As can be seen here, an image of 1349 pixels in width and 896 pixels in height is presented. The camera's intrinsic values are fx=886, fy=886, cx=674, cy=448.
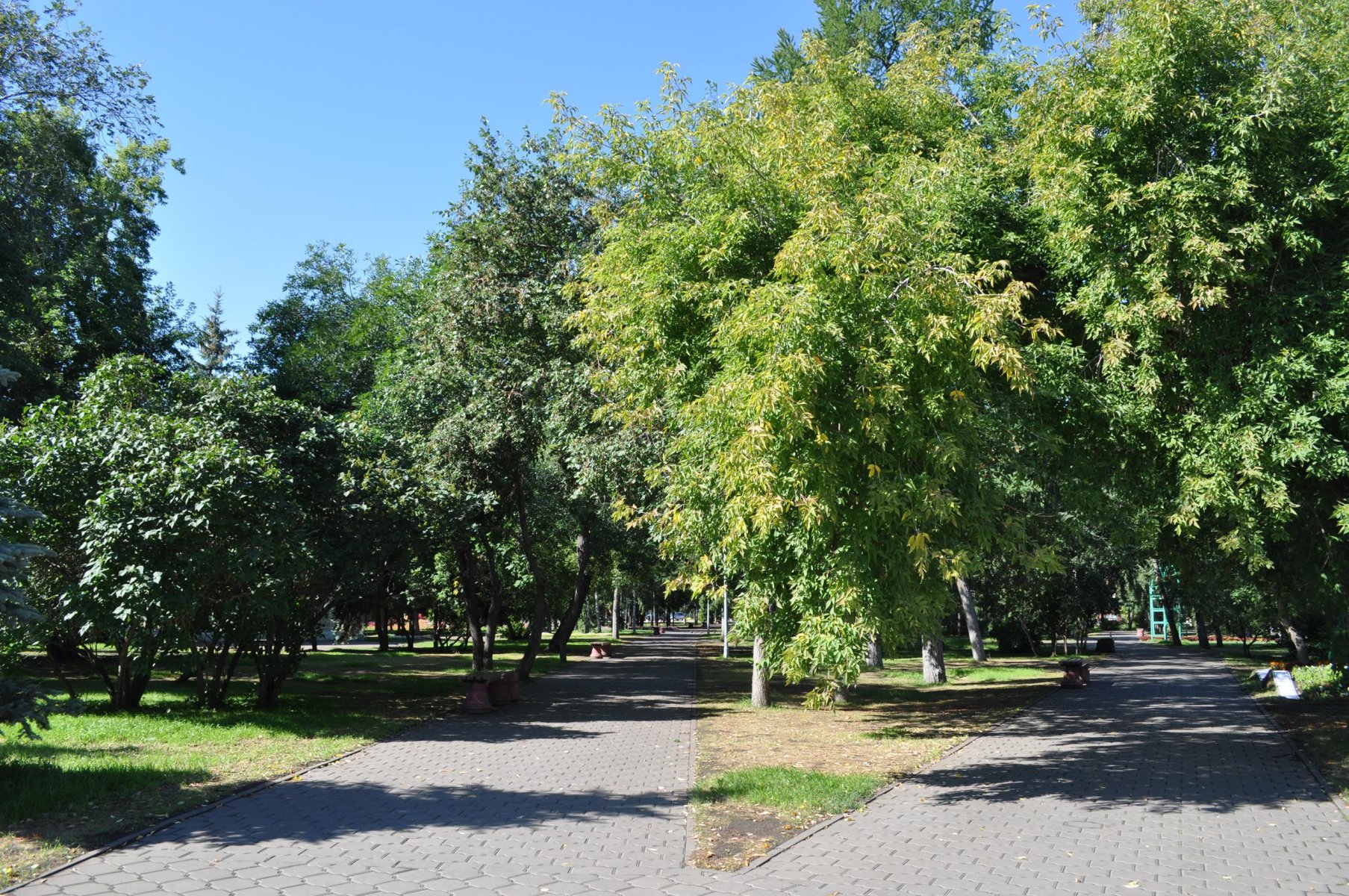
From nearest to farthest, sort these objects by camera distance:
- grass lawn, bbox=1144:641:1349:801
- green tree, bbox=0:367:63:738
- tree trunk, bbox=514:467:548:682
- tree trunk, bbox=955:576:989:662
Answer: green tree, bbox=0:367:63:738 → grass lawn, bbox=1144:641:1349:801 → tree trunk, bbox=514:467:548:682 → tree trunk, bbox=955:576:989:662

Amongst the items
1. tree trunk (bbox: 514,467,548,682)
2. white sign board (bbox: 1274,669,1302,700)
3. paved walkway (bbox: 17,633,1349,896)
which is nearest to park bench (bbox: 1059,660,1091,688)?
white sign board (bbox: 1274,669,1302,700)

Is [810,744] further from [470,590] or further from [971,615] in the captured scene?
[971,615]

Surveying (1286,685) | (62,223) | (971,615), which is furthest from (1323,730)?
(62,223)

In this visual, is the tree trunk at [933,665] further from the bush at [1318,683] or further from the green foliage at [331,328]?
the green foliage at [331,328]

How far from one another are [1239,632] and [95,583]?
1791 inches

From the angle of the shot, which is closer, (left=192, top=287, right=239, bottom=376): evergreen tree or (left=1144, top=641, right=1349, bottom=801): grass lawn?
(left=1144, top=641, right=1349, bottom=801): grass lawn

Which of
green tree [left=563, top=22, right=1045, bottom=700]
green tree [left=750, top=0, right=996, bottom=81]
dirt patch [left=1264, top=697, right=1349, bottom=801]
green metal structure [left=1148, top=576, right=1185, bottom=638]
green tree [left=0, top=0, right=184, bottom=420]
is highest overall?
green tree [left=750, top=0, right=996, bottom=81]

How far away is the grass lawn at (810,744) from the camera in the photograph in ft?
24.9

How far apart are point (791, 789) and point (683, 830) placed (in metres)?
1.79

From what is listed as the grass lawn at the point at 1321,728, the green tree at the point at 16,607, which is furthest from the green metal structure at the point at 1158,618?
the green tree at the point at 16,607

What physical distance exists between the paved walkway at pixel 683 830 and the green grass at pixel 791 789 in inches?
11.0

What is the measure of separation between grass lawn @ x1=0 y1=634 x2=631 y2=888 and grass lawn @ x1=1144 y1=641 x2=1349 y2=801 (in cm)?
1088

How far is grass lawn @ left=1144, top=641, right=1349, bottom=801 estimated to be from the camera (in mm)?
9961

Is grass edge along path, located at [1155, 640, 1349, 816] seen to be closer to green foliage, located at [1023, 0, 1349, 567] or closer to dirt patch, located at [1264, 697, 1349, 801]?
dirt patch, located at [1264, 697, 1349, 801]
